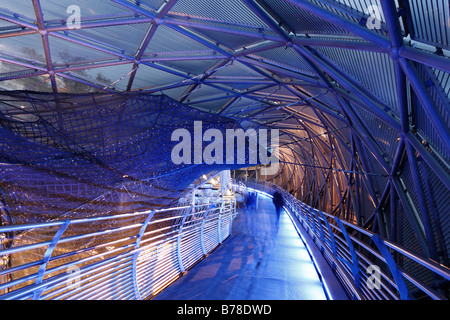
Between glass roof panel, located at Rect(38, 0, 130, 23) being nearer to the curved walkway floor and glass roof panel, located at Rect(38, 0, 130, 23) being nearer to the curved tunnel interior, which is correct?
the curved tunnel interior

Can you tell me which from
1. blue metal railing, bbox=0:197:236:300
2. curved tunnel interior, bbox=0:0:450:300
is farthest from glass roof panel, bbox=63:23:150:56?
blue metal railing, bbox=0:197:236:300

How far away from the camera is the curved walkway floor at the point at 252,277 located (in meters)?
4.69

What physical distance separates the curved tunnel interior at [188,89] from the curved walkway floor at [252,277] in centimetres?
278

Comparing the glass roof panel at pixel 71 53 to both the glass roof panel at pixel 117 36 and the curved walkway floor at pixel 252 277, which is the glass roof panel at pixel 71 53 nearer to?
the glass roof panel at pixel 117 36

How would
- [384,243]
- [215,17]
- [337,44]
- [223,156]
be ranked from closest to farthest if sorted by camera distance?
[384,243]
[337,44]
[215,17]
[223,156]

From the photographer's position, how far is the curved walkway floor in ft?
15.4

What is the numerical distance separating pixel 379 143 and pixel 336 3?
25.9 feet

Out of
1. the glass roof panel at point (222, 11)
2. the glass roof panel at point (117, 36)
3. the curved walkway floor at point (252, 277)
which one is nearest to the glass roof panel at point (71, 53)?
the glass roof panel at point (117, 36)

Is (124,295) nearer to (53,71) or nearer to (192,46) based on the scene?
(192,46)

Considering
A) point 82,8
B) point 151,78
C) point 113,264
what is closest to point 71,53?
point 82,8

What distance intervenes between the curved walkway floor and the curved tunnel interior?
9.12 feet

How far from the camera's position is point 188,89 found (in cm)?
1906

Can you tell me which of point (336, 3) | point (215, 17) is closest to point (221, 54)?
point (215, 17)
